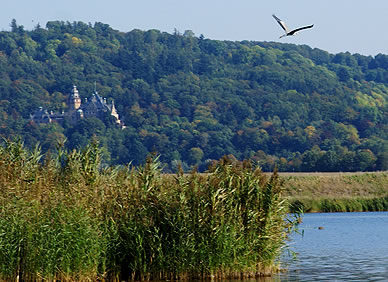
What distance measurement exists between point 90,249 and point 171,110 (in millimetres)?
168377

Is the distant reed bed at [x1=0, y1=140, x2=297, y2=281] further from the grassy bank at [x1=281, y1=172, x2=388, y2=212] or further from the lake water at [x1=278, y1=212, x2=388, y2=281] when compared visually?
the grassy bank at [x1=281, y1=172, x2=388, y2=212]

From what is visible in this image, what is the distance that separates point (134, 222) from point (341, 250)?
1174cm

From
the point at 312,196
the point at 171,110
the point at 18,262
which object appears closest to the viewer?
the point at 18,262

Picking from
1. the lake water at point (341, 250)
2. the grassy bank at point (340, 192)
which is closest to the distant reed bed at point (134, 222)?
the lake water at point (341, 250)

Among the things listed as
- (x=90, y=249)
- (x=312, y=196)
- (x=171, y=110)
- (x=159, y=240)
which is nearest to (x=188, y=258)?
(x=159, y=240)

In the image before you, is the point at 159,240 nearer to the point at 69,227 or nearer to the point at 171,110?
the point at 69,227

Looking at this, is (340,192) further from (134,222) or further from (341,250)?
(134,222)

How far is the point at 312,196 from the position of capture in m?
60.4

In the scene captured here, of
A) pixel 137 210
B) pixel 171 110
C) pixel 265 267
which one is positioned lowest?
pixel 265 267

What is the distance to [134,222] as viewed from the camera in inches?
821

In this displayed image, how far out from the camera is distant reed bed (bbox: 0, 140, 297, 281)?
1969cm

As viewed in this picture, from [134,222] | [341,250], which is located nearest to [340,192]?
[341,250]

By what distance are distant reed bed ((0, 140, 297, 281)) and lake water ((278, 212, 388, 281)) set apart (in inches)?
58.0

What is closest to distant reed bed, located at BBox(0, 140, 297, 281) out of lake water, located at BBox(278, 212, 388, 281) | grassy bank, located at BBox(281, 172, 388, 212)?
lake water, located at BBox(278, 212, 388, 281)
